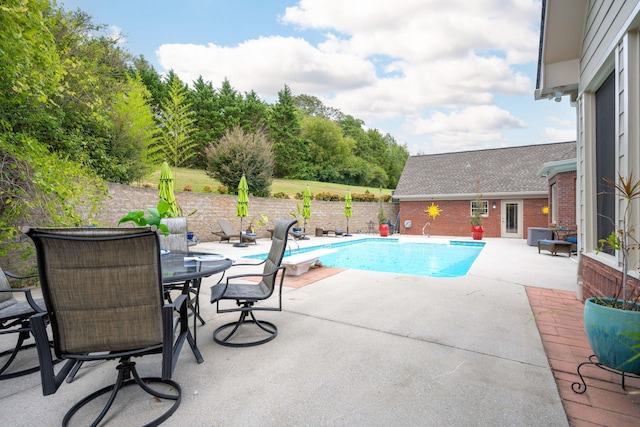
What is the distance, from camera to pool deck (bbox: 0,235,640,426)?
1.93 meters

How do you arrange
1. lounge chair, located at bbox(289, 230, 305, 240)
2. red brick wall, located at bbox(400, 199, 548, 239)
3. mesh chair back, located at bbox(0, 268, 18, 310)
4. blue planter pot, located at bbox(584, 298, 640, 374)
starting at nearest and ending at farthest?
blue planter pot, located at bbox(584, 298, 640, 374), mesh chair back, located at bbox(0, 268, 18, 310), lounge chair, located at bbox(289, 230, 305, 240), red brick wall, located at bbox(400, 199, 548, 239)

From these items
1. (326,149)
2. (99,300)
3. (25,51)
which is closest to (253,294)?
(99,300)

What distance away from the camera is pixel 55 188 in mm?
4461

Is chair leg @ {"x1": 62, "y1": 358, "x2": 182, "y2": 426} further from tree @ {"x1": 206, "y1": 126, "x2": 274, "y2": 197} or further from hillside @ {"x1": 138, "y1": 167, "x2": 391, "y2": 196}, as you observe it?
hillside @ {"x1": 138, "y1": 167, "x2": 391, "y2": 196}

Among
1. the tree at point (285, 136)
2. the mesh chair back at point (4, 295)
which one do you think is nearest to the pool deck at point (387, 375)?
the mesh chair back at point (4, 295)

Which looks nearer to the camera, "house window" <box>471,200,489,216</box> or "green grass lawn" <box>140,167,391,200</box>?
"house window" <box>471,200,489,216</box>

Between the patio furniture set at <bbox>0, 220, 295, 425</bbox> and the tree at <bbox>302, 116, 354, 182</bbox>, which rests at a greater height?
the tree at <bbox>302, 116, 354, 182</bbox>

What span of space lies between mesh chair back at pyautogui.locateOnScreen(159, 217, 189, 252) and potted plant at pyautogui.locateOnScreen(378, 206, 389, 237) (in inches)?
502

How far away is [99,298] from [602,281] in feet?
15.6

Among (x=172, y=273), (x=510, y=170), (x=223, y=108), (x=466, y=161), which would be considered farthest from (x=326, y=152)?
(x=172, y=273)

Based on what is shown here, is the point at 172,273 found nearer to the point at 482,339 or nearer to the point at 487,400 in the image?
the point at 487,400

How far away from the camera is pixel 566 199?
415 inches

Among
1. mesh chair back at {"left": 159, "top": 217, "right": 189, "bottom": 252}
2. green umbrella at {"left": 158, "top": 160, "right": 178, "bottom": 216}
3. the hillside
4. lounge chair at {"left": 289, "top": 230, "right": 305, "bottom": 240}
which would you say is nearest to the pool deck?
mesh chair back at {"left": 159, "top": 217, "right": 189, "bottom": 252}

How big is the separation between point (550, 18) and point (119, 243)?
5926 mm
